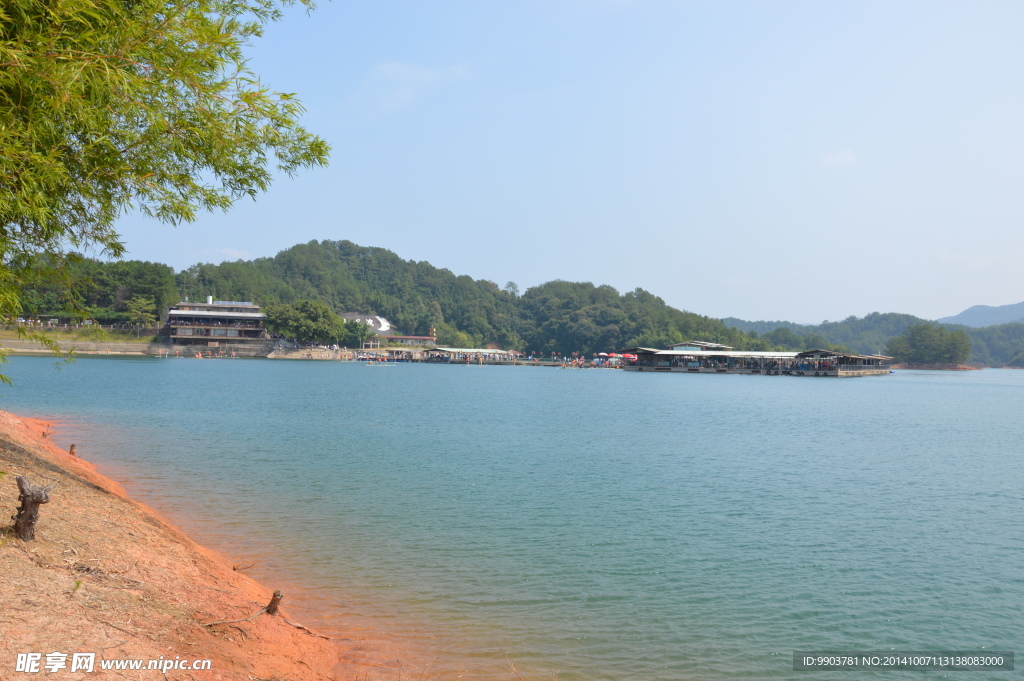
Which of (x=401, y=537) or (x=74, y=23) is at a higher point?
(x=74, y=23)

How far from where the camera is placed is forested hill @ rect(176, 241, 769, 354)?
478 ft

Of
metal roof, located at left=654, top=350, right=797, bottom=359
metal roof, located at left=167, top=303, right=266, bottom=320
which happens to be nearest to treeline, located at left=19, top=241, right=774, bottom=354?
metal roof, located at left=167, top=303, right=266, bottom=320

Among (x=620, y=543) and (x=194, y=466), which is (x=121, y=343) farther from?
(x=620, y=543)

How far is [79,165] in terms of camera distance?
7.40 meters

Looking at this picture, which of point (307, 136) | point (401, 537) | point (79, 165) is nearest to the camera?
point (79, 165)

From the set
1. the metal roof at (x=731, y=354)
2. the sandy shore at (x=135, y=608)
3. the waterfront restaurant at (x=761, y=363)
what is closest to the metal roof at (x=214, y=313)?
the waterfront restaurant at (x=761, y=363)

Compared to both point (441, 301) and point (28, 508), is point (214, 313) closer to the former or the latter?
point (441, 301)

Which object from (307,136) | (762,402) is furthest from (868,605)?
(762,402)

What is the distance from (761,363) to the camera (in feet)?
325

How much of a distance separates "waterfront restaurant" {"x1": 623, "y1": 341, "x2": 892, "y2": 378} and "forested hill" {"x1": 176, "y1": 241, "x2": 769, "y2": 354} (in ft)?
Answer: 99.4

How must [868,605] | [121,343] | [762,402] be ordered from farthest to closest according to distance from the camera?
1. [121,343]
2. [762,402]
3. [868,605]

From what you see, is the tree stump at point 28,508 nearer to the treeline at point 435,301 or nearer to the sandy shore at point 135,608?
the sandy shore at point 135,608

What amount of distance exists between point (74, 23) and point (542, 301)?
576 ft

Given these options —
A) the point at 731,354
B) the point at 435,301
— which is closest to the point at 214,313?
the point at 435,301
